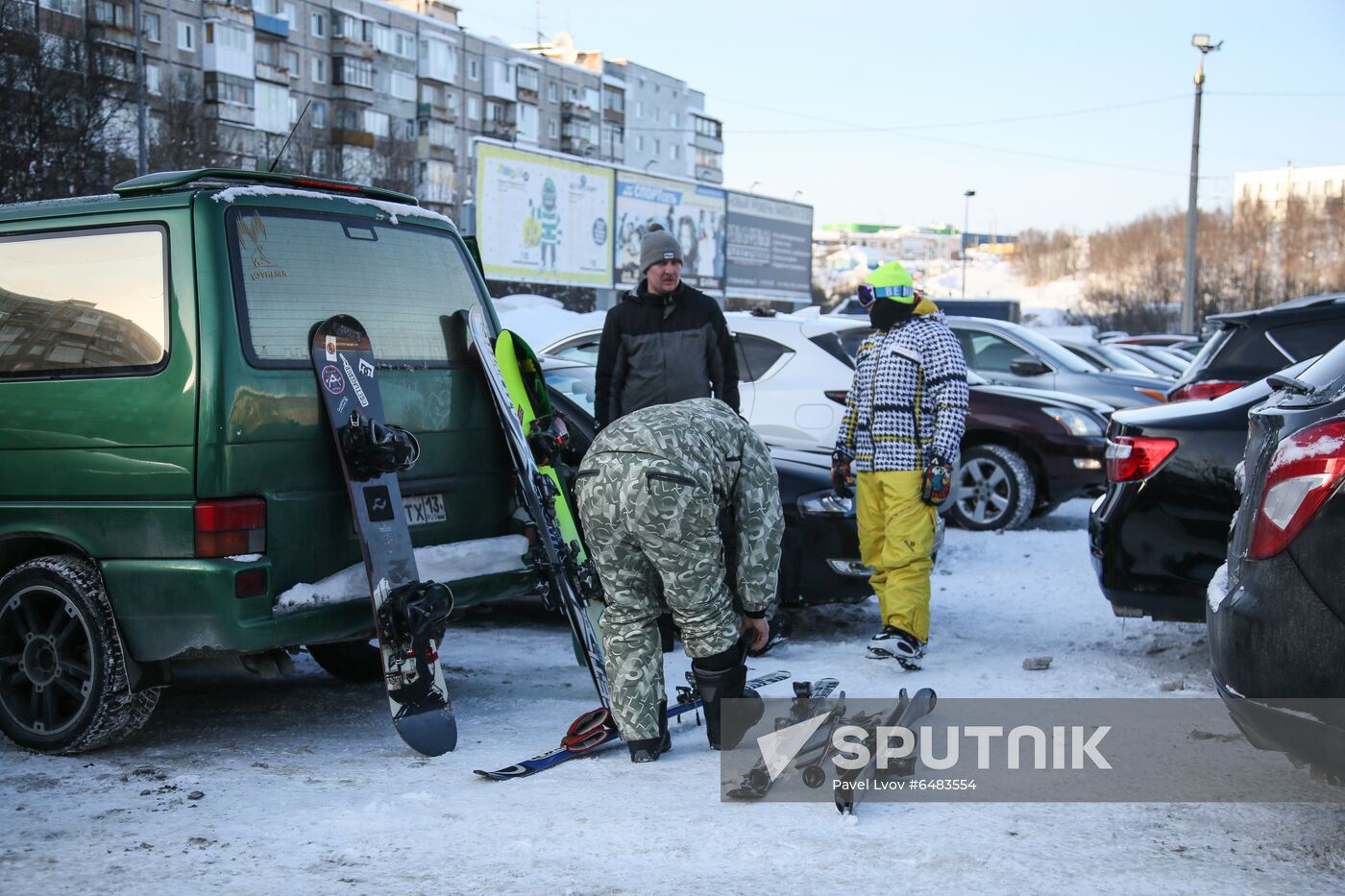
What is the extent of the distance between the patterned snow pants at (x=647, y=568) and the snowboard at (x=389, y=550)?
679 millimetres

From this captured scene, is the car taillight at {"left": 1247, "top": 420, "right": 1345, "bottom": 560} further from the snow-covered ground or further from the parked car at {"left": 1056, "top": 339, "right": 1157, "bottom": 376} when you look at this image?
the parked car at {"left": 1056, "top": 339, "right": 1157, "bottom": 376}

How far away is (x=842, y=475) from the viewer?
6.24 metres

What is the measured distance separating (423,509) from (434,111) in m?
75.1

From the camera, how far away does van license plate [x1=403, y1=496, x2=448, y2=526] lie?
5008 mm

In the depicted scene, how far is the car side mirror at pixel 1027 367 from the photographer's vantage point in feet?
40.8

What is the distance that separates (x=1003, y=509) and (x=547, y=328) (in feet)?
46.9

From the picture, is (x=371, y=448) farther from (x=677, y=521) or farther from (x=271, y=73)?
(x=271, y=73)

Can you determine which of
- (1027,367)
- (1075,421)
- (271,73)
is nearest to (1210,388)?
(1075,421)

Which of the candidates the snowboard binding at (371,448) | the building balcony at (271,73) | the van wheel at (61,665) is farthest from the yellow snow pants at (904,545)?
the building balcony at (271,73)

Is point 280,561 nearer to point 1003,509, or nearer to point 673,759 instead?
point 673,759

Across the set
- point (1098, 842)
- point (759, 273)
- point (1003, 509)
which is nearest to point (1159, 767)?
point (1098, 842)

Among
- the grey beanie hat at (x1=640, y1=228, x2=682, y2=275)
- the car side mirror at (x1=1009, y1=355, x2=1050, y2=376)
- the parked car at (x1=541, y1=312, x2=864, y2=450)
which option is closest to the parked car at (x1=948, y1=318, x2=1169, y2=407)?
the car side mirror at (x1=1009, y1=355, x2=1050, y2=376)

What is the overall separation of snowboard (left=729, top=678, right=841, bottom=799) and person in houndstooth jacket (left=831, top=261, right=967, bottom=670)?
1332mm

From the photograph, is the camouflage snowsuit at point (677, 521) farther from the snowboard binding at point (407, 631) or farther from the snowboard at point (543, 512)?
the snowboard at point (543, 512)
